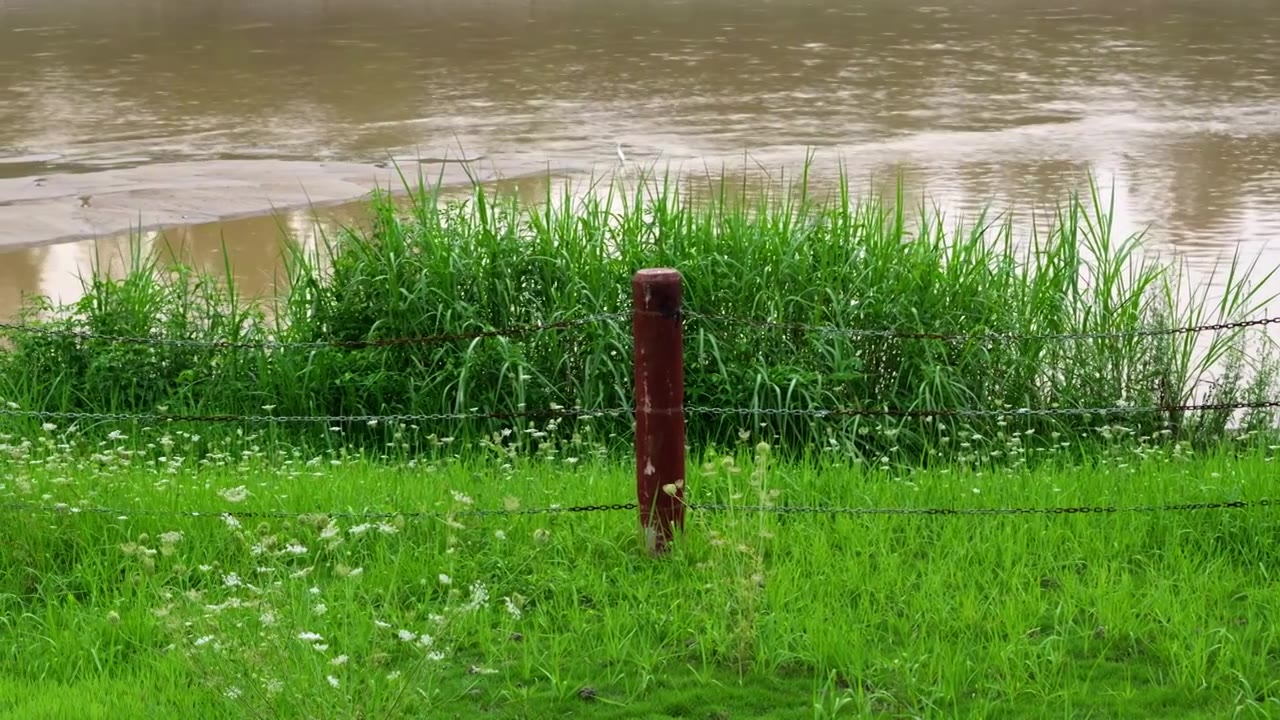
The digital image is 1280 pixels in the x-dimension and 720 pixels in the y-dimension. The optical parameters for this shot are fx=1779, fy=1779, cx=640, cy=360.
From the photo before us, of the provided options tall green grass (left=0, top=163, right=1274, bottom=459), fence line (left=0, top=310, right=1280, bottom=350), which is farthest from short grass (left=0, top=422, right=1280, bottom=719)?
tall green grass (left=0, top=163, right=1274, bottom=459)

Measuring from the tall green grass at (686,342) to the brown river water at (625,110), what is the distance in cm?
83

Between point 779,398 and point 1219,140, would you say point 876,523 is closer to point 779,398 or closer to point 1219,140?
point 779,398

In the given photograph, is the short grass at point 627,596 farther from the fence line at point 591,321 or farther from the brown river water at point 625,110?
the brown river water at point 625,110

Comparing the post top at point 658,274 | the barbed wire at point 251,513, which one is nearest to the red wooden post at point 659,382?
the post top at point 658,274

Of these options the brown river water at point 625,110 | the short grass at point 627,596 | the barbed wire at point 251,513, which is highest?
the barbed wire at point 251,513

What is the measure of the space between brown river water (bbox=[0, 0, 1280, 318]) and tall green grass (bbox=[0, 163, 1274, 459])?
829 millimetres

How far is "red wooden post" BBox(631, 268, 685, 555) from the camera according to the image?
5699 mm

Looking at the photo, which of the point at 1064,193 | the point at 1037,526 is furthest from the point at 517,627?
the point at 1064,193

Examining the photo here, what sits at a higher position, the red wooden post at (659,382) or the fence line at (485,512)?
the red wooden post at (659,382)

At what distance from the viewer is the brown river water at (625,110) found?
14.1m

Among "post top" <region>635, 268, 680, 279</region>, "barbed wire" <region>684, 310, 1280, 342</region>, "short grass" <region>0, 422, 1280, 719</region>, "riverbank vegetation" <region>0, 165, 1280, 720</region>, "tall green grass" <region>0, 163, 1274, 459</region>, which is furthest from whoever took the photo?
"tall green grass" <region>0, 163, 1274, 459</region>

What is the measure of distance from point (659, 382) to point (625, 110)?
1367 centimetres

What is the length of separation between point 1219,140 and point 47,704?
14.0 metres

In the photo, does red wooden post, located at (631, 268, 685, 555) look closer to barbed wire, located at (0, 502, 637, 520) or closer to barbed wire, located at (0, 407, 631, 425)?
barbed wire, located at (0, 407, 631, 425)
